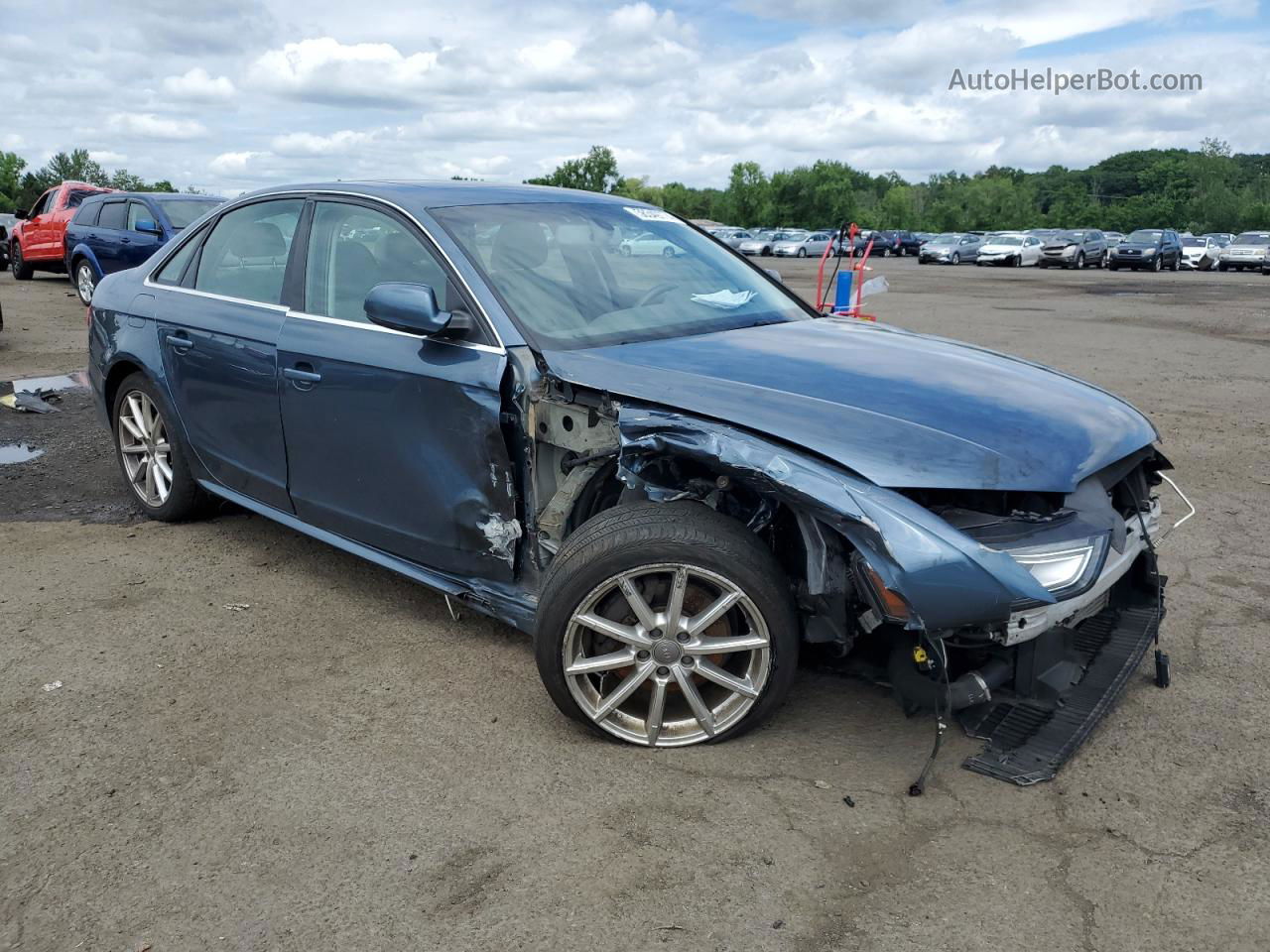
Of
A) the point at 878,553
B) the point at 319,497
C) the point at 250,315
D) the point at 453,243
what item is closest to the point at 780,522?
the point at 878,553

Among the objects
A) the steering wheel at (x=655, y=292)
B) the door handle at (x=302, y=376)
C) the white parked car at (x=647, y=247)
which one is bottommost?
the door handle at (x=302, y=376)

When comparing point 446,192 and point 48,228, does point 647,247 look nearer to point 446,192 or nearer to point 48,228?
point 446,192

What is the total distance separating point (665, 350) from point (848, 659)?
116 cm

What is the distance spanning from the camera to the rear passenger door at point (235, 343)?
14.0 feet

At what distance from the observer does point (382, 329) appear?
3.77 metres

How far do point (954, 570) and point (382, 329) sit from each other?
7.15 ft

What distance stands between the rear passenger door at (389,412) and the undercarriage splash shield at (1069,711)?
162cm

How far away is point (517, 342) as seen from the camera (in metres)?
3.43

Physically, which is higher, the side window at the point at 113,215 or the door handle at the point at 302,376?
the side window at the point at 113,215

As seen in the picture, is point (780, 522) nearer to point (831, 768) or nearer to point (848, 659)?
point (848, 659)

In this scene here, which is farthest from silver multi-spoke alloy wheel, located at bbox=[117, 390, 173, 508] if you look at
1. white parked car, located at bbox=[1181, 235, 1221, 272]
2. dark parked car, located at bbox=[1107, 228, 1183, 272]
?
white parked car, located at bbox=[1181, 235, 1221, 272]

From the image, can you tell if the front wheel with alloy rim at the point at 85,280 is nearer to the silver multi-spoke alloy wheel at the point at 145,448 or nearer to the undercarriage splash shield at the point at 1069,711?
the silver multi-spoke alloy wheel at the point at 145,448

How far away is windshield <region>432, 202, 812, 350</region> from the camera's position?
362 centimetres

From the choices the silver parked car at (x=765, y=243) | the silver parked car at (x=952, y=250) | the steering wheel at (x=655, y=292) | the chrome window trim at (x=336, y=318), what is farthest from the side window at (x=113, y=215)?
the silver parked car at (x=765, y=243)
